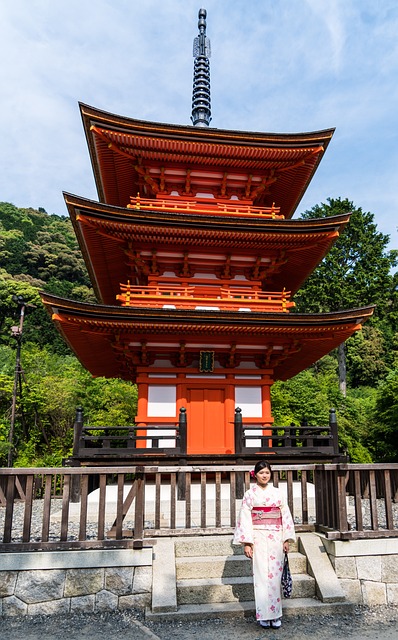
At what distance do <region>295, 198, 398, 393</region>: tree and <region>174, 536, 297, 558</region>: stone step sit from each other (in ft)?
101

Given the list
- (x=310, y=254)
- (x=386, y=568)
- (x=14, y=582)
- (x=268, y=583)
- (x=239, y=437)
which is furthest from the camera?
(x=310, y=254)

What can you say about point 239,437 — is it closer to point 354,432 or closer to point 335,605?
point 335,605

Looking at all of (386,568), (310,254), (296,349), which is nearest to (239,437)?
(296,349)

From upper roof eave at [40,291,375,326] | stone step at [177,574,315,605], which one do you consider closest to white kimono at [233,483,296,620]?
stone step at [177,574,315,605]

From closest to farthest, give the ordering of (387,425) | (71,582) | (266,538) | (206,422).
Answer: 1. (266,538)
2. (71,582)
3. (206,422)
4. (387,425)

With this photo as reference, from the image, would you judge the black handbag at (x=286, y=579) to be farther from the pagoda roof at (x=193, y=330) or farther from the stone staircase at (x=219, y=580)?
the pagoda roof at (x=193, y=330)

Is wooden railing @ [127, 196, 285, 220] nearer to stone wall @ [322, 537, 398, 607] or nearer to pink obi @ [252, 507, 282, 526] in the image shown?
stone wall @ [322, 537, 398, 607]

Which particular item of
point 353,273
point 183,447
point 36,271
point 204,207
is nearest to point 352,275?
point 353,273

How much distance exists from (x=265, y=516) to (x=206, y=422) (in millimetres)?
7158

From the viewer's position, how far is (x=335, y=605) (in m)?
4.89

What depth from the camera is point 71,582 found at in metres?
5.00

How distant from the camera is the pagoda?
11023 mm

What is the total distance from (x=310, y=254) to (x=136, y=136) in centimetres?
623

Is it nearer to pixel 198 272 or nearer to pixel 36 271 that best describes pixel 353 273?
pixel 198 272
